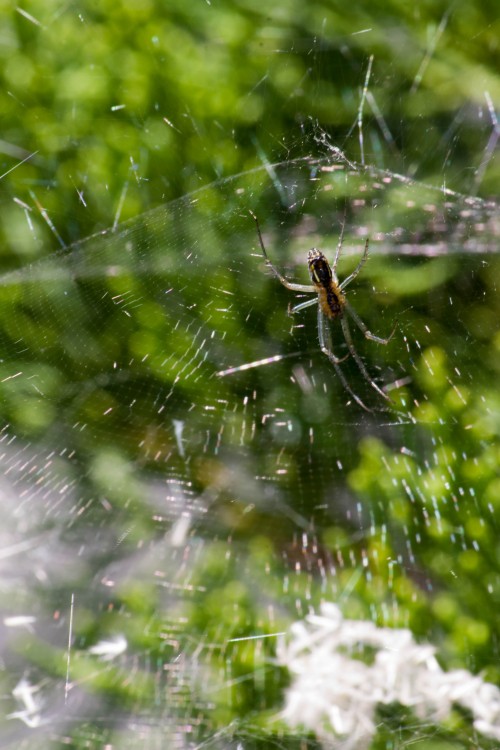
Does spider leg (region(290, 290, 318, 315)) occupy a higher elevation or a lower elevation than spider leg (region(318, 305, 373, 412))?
higher

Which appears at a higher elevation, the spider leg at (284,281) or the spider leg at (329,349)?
the spider leg at (284,281)

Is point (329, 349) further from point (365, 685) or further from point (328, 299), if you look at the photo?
point (365, 685)

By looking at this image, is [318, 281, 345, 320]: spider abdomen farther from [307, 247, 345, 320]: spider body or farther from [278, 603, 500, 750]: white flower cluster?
[278, 603, 500, 750]: white flower cluster

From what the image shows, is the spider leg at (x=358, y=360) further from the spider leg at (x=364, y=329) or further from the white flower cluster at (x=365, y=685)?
the white flower cluster at (x=365, y=685)

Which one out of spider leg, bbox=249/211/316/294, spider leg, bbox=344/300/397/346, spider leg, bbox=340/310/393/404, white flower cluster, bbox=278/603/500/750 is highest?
spider leg, bbox=249/211/316/294

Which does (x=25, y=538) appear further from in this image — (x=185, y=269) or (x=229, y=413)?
(x=185, y=269)

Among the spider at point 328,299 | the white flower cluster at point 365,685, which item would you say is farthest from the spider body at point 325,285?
the white flower cluster at point 365,685

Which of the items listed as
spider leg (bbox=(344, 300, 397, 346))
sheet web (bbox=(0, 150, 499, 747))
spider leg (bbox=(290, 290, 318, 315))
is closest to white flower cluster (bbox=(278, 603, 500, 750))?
sheet web (bbox=(0, 150, 499, 747))
